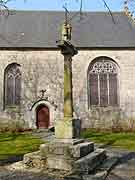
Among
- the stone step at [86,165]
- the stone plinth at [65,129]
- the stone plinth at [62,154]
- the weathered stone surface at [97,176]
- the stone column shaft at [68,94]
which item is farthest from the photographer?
the stone column shaft at [68,94]

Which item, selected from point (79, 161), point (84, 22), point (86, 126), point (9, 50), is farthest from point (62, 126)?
point (84, 22)

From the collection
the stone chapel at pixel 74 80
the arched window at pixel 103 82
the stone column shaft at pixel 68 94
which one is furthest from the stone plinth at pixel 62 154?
the arched window at pixel 103 82

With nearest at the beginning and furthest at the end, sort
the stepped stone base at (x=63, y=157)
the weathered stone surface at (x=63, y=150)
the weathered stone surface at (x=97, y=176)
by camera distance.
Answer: the weathered stone surface at (x=97, y=176) < the stepped stone base at (x=63, y=157) < the weathered stone surface at (x=63, y=150)

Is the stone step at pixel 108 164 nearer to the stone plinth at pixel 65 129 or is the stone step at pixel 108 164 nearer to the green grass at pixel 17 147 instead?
the stone plinth at pixel 65 129

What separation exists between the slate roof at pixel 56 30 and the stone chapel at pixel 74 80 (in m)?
0.07

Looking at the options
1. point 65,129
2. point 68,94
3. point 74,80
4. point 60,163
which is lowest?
point 60,163

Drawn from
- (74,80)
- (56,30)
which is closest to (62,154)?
(74,80)

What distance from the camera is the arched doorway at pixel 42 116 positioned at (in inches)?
847

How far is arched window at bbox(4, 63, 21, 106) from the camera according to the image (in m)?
21.5

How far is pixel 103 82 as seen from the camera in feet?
71.3

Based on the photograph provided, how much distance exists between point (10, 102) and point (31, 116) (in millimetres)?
1929

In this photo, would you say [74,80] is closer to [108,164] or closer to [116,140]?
[116,140]

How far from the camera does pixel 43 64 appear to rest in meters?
21.5

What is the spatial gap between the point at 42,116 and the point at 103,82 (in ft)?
17.1
